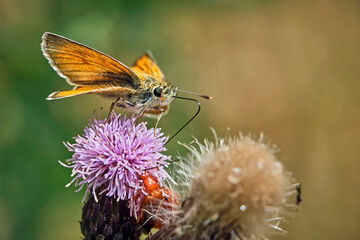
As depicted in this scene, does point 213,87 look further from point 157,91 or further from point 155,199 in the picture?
point 155,199

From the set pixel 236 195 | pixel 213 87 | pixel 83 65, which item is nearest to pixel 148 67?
pixel 83 65

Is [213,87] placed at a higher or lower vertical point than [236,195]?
lower

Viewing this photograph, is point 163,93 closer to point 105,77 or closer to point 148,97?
point 148,97

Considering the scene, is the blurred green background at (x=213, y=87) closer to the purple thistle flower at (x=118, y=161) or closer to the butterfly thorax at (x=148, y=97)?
the butterfly thorax at (x=148, y=97)

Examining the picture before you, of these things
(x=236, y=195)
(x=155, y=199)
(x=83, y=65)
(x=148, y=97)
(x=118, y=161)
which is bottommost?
(x=155, y=199)

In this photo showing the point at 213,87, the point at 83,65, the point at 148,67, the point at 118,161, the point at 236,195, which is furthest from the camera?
the point at 213,87

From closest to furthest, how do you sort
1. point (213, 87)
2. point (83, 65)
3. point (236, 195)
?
point (236, 195), point (83, 65), point (213, 87)

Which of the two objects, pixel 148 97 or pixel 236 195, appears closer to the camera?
pixel 236 195
